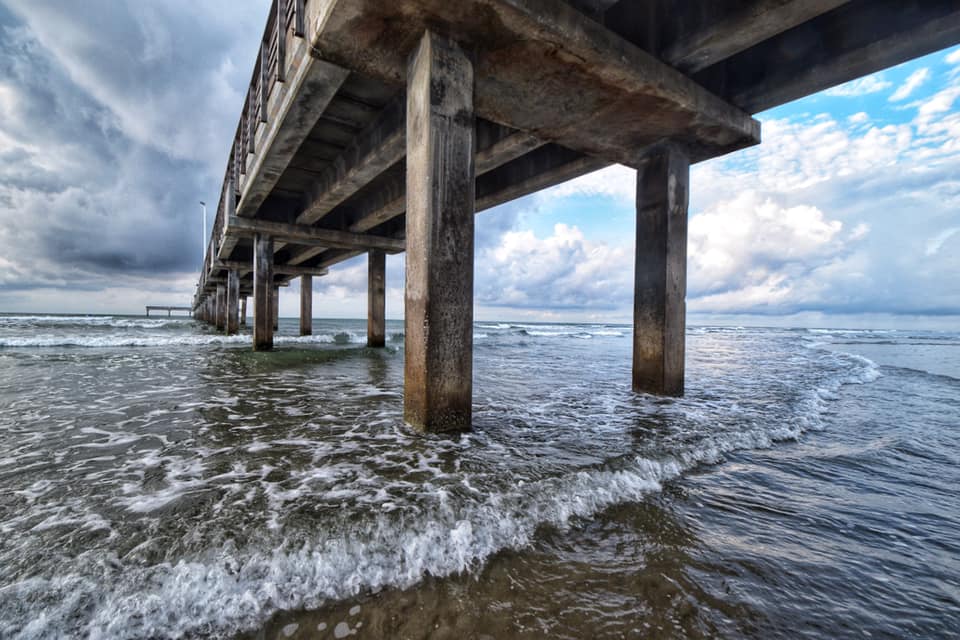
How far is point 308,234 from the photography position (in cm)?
1342

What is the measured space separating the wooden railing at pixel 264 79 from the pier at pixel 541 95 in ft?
0.16

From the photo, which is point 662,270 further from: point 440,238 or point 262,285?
point 262,285

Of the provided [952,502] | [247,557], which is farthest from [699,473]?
[247,557]

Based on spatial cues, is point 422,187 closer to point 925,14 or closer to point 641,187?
point 641,187

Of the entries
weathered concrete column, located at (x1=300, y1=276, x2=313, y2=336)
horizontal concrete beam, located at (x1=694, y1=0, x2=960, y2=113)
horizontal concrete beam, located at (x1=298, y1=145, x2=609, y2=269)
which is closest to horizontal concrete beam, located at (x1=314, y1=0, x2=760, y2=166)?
horizontal concrete beam, located at (x1=694, y1=0, x2=960, y2=113)

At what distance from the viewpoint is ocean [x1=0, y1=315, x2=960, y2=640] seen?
1.64 m

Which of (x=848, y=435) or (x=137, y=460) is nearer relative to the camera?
(x=137, y=460)

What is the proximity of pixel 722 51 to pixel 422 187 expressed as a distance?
4.57m

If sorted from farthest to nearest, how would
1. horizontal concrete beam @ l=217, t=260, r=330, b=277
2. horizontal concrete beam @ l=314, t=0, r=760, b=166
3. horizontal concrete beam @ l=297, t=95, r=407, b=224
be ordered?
horizontal concrete beam @ l=217, t=260, r=330, b=277 → horizontal concrete beam @ l=297, t=95, r=407, b=224 → horizontal concrete beam @ l=314, t=0, r=760, b=166

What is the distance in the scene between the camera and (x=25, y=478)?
112 inches

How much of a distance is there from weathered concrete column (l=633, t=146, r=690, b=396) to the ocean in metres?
1.45

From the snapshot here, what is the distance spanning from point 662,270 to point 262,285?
44.3 ft

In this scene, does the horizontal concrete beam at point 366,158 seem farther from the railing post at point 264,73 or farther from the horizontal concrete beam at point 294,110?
the railing post at point 264,73

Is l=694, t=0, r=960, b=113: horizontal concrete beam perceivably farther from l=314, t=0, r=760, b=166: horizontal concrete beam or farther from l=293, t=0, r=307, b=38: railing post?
l=293, t=0, r=307, b=38: railing post
